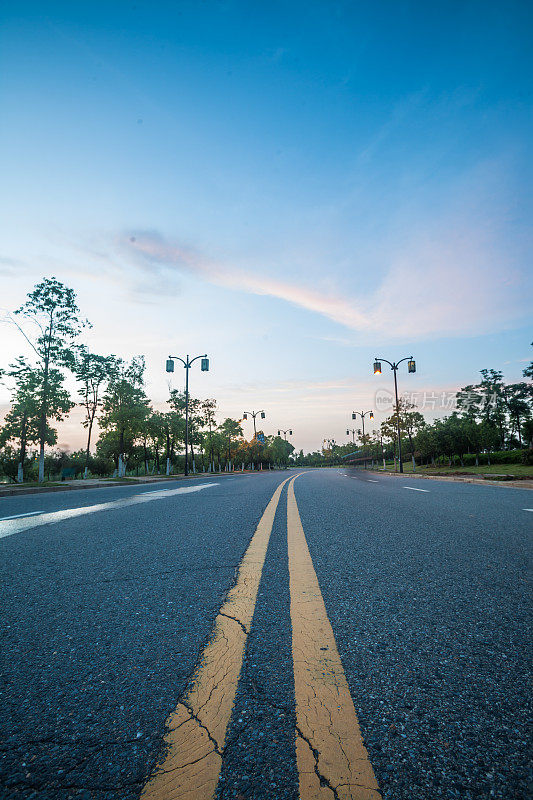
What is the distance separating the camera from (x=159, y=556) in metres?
3.46

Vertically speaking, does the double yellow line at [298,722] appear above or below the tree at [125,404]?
below

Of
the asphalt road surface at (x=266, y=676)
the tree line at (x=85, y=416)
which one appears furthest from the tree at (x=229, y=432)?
the asphalt road surface at (x=266, y=676)

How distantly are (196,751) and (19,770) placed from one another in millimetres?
509

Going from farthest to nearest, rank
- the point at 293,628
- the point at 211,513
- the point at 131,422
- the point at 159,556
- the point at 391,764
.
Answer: the point at 131,422 < the point at 211,513 < the point at 159,556 < the point at 293,628 < the point at 391,764

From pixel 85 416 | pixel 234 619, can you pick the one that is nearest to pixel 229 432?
pixel 85 416

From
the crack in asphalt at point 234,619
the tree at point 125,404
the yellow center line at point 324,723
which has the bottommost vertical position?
the crack in asphalt at point 234,619

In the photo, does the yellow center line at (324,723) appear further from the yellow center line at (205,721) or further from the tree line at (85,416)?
the tree line at (85,416)

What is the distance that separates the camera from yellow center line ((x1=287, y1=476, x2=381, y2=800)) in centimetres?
101

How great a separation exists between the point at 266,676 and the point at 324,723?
0.35 m

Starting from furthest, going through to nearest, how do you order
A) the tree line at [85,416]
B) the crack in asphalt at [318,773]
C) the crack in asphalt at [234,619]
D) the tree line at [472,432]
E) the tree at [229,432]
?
the tree at [229,432]
the tree line at [472,432]
the tree line at [85,416]
the crack in asphalt at [234,619]
the crack in asphalt at [318,773]

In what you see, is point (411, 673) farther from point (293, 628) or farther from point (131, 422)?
point (131, 422)

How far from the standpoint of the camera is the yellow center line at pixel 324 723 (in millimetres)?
1011

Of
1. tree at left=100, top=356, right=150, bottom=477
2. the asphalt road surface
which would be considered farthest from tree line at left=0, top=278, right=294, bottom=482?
the asphalt road surface

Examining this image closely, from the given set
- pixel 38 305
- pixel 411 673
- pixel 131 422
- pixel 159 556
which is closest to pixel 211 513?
pixel 159 556
